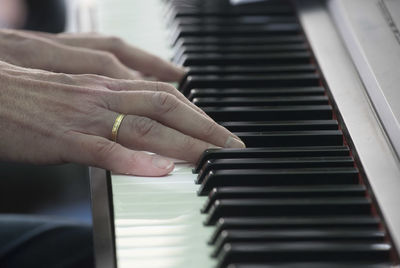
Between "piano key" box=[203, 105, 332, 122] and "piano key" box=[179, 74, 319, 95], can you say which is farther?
"piano key" box=[179, 74, 319, 95]

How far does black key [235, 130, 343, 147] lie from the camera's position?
1272 mm

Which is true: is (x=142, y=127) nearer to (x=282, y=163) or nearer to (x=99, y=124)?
(x=99, y=124)

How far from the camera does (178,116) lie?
4.14 feet

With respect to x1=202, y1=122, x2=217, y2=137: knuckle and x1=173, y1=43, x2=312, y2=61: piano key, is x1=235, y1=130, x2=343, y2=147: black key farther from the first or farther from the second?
x1=173, y1=43, x2=312, y2=61: piano key

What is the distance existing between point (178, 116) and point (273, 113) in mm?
193

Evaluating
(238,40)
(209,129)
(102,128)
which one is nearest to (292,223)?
(209,129)

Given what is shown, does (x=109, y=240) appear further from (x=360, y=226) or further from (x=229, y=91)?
(x=229, y=91)

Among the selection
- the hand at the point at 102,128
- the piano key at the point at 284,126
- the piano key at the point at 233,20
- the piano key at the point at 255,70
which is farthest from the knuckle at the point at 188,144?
the piano key at the point at 233,20

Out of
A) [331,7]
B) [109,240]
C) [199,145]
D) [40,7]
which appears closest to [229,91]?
[199,145]

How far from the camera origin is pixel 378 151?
47.3 inches

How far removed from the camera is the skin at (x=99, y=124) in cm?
125

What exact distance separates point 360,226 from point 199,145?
318mm

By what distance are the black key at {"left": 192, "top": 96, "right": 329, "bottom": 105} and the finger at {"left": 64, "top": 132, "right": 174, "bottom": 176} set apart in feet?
0.68

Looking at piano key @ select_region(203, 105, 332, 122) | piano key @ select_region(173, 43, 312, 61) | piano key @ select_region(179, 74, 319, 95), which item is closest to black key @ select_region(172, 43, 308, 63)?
piano key @ select_region(173, 43, 312, 61)
